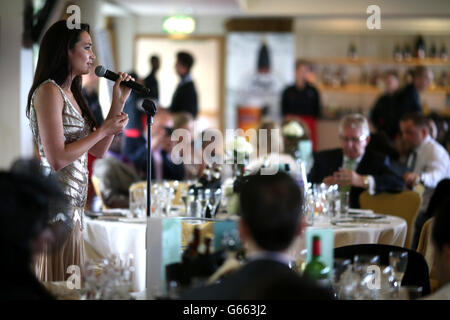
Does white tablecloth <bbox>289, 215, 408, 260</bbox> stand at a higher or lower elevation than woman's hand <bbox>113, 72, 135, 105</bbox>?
lower

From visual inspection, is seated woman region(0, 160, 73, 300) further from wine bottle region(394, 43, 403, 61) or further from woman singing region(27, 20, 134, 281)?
wine bottle region(394, 43, 403, 61)

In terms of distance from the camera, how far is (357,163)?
16.2 feet

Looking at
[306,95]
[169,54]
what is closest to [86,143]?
[306,95]

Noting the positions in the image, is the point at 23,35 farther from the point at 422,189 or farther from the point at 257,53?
the point at 257,53

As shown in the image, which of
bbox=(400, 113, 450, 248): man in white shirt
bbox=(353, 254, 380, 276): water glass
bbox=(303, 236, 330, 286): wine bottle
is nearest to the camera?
bbox=(303, 236, 330, 286): wine bottle

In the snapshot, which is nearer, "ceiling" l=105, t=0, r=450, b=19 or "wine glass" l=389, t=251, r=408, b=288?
"wine glass" l=389, t=251, r=408, b=288

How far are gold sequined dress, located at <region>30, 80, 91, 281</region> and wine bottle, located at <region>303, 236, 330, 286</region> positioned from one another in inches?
44.3

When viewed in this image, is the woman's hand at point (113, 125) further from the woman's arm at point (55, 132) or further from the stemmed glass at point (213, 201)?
the stemmed glass at point (213, 201)

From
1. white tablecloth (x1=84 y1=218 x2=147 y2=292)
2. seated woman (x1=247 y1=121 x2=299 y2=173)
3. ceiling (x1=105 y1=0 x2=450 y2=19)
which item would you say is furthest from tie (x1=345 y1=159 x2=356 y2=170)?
ceiling (x1=105 y1=0 x2=450 y2=19)

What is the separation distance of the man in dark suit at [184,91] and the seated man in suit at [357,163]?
3568 mm

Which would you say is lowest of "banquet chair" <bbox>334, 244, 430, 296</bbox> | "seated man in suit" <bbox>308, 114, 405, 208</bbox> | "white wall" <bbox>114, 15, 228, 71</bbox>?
"banquet chair" <bbox>334, 244, 430, 296</bbox>

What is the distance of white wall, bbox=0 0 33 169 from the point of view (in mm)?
6762

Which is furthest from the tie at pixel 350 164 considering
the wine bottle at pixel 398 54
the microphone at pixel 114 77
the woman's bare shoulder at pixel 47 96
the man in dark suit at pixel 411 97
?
the wine bottle at pixel 398 54
